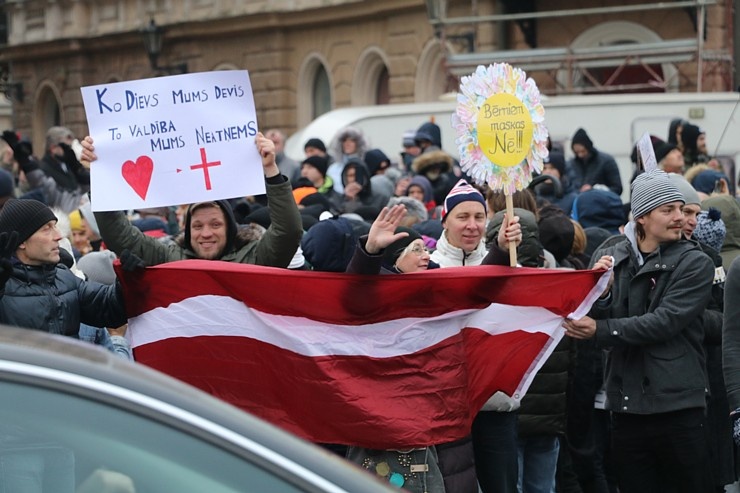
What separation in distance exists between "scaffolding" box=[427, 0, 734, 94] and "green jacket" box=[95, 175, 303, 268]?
14.6m

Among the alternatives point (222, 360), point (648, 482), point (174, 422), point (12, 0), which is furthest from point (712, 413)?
point (12, 0)

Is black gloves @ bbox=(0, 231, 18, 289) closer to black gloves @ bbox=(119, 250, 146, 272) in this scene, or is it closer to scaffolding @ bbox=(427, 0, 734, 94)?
black gloves @ bbox=(119, 250, 146, 272)

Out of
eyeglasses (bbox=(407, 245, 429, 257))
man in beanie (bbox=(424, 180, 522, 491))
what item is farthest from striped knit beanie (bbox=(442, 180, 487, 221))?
eyeglasses (bbox=(407, 245, 429, 257))

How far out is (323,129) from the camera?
15750 mm

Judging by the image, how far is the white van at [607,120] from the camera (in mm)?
14383

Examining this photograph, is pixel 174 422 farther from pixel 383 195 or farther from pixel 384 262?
pixel 383 195

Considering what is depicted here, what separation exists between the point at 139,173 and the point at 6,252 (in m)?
0.69

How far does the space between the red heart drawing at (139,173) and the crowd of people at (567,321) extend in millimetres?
143

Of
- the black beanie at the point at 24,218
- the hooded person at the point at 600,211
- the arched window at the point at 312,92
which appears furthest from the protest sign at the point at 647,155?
the arched window at the point at 312,92

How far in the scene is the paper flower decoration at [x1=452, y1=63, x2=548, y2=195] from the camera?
5875 millimetres

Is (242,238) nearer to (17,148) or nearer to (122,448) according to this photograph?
(122,448)

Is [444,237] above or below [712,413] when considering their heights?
above

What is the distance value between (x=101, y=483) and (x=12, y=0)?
38.5 meters

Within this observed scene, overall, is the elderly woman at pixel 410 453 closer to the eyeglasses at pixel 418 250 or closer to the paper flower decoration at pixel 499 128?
the eyeglasses at pixel 418 250
